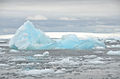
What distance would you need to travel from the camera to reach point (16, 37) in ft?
88.9

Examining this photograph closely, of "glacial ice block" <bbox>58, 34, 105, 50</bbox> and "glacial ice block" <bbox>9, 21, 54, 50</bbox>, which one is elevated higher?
"glacial ice block" <bbox>9, 21, 54, 50</bbox>

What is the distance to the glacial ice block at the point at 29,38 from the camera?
2702cm

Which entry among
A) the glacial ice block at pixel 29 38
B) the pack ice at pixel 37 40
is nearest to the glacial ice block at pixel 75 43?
the pack ice at pixel 37 40

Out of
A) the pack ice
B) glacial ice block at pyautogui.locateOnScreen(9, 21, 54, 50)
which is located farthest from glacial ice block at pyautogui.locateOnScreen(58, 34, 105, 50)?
glacial ice block at pyautogui.locateOnScreen(9, 21, 54, 50)

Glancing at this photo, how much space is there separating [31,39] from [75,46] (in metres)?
3.90

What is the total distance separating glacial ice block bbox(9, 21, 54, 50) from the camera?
88.6ft

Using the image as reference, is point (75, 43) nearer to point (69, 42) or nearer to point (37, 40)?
point (69, 42)

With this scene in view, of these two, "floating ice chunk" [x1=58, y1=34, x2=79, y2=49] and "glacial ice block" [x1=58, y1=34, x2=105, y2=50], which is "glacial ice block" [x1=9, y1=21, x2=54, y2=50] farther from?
"glacial ice block" [x1=58, y1=34, x2=105, y2=50]

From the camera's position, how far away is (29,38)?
90.3 ft

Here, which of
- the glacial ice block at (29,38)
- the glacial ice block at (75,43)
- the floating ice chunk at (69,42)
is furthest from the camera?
the floating ice chunk at (69,42)

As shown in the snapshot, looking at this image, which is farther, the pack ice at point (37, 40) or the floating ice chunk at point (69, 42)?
the floating ice chunk at point (69, 42)

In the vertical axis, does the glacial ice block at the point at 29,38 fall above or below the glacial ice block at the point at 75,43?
above

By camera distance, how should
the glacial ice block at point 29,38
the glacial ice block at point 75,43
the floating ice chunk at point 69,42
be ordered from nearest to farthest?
1. the glacial ice block at point 29,38
2. the glacial ice block at point 75,43
3. the floating ice chunk at point 69,42

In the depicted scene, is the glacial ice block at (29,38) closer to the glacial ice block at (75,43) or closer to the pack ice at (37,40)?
the pack ice at (37,40)
